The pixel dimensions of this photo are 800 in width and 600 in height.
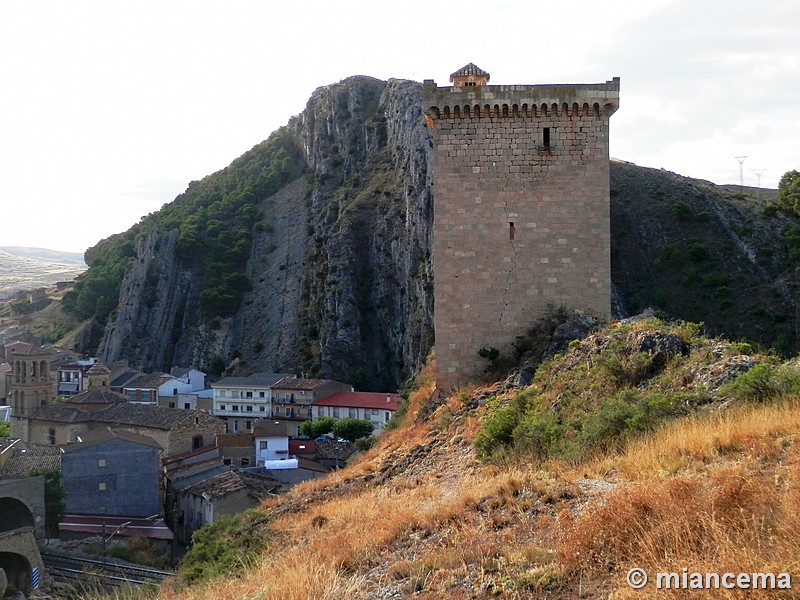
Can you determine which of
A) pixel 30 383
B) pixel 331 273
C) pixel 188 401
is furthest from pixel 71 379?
pixel 331 273

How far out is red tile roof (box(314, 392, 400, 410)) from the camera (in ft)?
173

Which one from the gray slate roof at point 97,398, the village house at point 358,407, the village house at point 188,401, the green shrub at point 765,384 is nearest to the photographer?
the green shrub at point 765,384

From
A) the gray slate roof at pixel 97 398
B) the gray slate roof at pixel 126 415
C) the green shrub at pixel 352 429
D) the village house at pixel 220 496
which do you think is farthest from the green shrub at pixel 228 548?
the gray slate roof at pixel 97 398

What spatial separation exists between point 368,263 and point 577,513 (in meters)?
72.2

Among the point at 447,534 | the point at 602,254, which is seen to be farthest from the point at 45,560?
the point at 447,534

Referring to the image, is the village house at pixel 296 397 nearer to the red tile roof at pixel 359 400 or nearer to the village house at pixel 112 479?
the red tile roof at pixel 359 400

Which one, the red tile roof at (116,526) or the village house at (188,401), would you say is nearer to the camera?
the red tile roof at (116,526)

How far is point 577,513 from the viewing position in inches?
255

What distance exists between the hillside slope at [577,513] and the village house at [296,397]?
43762mm

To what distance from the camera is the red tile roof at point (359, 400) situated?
52.8 metres

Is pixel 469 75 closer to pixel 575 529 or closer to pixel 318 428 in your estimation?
pixel 318 428

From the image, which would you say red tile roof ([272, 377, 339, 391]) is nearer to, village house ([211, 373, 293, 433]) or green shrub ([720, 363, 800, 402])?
village house ([211, 373, 293, 433])

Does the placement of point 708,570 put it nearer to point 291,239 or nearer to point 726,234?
point 726,234

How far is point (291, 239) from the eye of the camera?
288 ft
